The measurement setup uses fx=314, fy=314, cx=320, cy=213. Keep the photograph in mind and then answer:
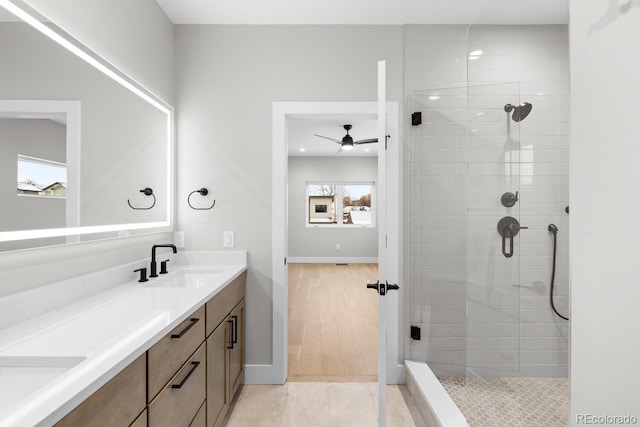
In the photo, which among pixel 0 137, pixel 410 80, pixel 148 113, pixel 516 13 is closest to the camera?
pixel 0 137

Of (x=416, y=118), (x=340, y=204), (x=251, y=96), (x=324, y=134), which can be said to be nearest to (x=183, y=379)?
(x=251, y=96)

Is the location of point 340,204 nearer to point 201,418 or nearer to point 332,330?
point 332,330

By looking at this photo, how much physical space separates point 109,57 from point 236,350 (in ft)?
6.20

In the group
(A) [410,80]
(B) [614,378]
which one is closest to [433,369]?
(B) [614,378]

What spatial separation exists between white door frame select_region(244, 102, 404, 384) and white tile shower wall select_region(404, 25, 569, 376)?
0.12 metres

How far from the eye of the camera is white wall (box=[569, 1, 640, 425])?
0.71 meters

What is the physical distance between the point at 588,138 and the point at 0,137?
180 cm

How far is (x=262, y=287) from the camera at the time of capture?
237cm

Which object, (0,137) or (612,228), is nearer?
(612,228)

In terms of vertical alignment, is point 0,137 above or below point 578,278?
above

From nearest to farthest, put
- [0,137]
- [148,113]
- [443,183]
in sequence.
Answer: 1. [0,137]
2. [148,113]
3. [443,183]

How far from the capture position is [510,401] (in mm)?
1667

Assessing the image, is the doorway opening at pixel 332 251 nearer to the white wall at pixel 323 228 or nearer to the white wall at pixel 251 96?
the white wall at pixel 323 228

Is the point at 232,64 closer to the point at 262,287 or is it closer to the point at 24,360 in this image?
the point at 262,287
